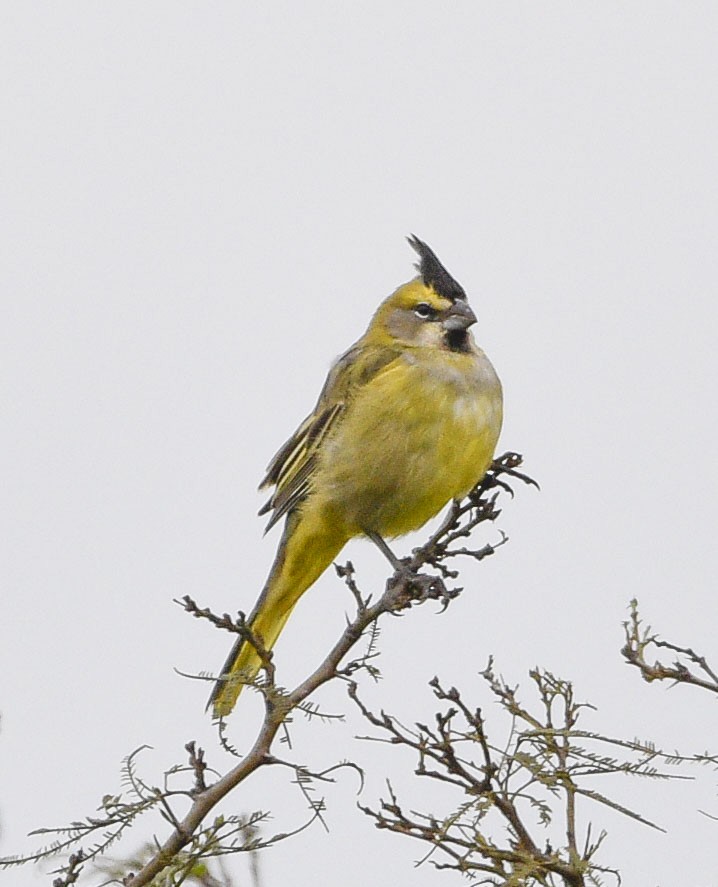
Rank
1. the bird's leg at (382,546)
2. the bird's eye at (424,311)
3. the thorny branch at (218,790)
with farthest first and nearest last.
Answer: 1. the bird's eye at (424,311)
2. the bird's leg at (382,546)
3. the thorny branch at (218,790)

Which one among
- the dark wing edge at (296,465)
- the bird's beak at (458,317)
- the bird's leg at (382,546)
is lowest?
the bird's leg at (382,546)

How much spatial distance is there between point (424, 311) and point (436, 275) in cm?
17

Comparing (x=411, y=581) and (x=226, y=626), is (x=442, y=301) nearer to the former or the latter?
(x=411, y=581)

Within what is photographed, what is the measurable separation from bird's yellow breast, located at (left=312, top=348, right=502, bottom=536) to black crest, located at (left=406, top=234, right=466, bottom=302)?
0.34 m

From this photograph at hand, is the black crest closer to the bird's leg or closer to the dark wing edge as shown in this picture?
the dark wing edge

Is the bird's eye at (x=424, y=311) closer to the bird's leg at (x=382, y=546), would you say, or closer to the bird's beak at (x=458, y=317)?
the bird's beak at (x=458, y=317)

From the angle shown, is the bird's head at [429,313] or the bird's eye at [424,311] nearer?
the bird's head at [429,313]

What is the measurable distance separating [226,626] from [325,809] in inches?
19.8

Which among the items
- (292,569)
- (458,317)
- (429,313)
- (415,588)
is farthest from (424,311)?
(415,588)

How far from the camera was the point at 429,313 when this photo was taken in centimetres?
649

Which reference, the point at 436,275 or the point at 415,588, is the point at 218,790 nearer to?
the point at 415,588

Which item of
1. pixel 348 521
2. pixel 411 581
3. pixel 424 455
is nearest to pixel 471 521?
pixel 411 581

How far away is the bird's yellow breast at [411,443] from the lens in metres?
5.79

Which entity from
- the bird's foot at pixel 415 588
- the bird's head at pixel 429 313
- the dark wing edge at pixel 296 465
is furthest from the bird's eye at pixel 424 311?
the bird's foot at pixel 415 588
